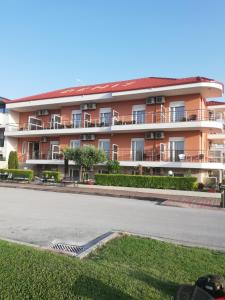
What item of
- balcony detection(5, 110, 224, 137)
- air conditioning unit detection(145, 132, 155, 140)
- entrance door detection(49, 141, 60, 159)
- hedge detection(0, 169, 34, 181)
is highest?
balcony detection(5, 110, 224, 137)

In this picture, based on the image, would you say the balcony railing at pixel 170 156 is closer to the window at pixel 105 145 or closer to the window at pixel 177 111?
the window at pixel 105 145

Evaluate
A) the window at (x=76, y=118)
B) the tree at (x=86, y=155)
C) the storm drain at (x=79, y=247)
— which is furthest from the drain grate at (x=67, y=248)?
the window at (x=76, y=118)

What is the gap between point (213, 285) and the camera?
2.68 m

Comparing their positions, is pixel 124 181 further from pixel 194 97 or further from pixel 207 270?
pixel 207 270

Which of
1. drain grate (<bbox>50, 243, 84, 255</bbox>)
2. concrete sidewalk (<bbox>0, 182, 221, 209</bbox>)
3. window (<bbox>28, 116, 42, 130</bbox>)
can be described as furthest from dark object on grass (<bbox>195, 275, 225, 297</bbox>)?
window (<bbox>28, 116, 42, 130</bbox>)

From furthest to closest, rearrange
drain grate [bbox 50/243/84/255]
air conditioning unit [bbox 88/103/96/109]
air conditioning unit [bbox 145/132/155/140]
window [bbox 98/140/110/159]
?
air conditioning unit [bbox 88/103/96/109] → window [bbox 98/140/110/159] → air conditioning unit [bbox 145/132/155/140] → drain grate [bbox 50/243/84/255]

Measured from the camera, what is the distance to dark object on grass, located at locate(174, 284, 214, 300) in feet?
8.16

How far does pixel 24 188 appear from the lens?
22312 mm

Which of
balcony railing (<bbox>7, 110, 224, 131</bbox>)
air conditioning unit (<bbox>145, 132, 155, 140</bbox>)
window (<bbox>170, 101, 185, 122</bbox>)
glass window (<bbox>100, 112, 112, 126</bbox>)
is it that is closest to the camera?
balcony railing (<bbox>7, 110, 224, 131</bbox>)

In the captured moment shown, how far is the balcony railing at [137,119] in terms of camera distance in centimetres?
2569

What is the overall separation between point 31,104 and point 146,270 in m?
30.4

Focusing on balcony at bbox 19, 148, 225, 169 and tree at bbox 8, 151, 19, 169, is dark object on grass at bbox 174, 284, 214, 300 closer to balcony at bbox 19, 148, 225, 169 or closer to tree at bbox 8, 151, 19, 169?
balcony at bbox 19, 148, 225, 169

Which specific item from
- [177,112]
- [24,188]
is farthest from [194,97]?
[24,188]

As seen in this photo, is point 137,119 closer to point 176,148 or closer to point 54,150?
point 176,148
